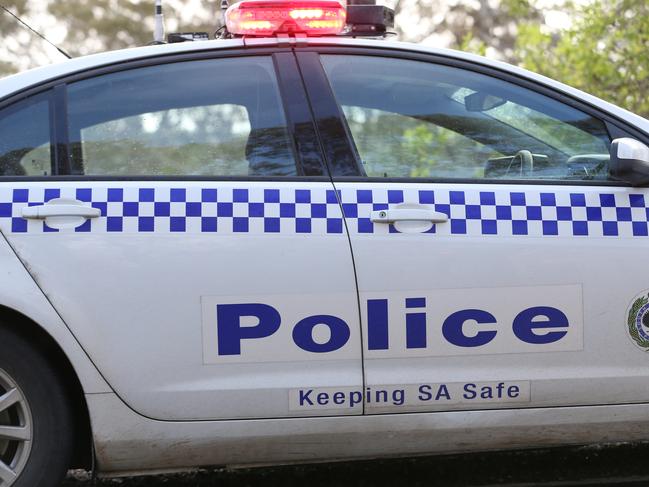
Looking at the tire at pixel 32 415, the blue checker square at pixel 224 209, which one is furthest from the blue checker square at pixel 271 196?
the tire at pixel 32 415

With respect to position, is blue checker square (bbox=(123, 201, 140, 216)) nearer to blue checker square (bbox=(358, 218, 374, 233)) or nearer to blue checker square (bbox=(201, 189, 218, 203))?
blue checker square (bbox=(201, 189, 218, 203))

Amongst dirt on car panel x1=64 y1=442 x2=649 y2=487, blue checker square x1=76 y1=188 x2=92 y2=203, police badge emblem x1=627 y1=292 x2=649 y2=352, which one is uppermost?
blue checker square x1=76 y1=188 x2=92 y2=203

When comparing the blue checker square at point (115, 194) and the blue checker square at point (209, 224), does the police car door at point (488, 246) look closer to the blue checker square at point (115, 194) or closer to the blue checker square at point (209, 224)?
the blue checker square at point (209, 224)

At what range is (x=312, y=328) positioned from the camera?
3020mm

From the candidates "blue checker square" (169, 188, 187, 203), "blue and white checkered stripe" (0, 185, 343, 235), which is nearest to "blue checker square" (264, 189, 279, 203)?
"blue and white checkered stripe" (0, 185, 343, 235)

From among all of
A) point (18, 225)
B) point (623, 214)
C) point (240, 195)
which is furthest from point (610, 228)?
point (18, 225)

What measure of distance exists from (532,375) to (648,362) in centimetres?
37

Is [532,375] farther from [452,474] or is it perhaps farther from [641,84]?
[641,84]

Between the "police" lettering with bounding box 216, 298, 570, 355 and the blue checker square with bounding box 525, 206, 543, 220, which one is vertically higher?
the blue checker square with bounding box 525, 206, 543, 220

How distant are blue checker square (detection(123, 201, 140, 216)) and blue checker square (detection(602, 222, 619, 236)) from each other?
1.37m

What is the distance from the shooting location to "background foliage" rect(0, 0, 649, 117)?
347 inches

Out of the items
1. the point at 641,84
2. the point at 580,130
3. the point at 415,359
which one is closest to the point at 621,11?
the point at 641,84

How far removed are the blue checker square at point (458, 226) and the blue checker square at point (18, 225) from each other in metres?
1.21

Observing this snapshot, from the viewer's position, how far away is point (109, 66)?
3.17m
